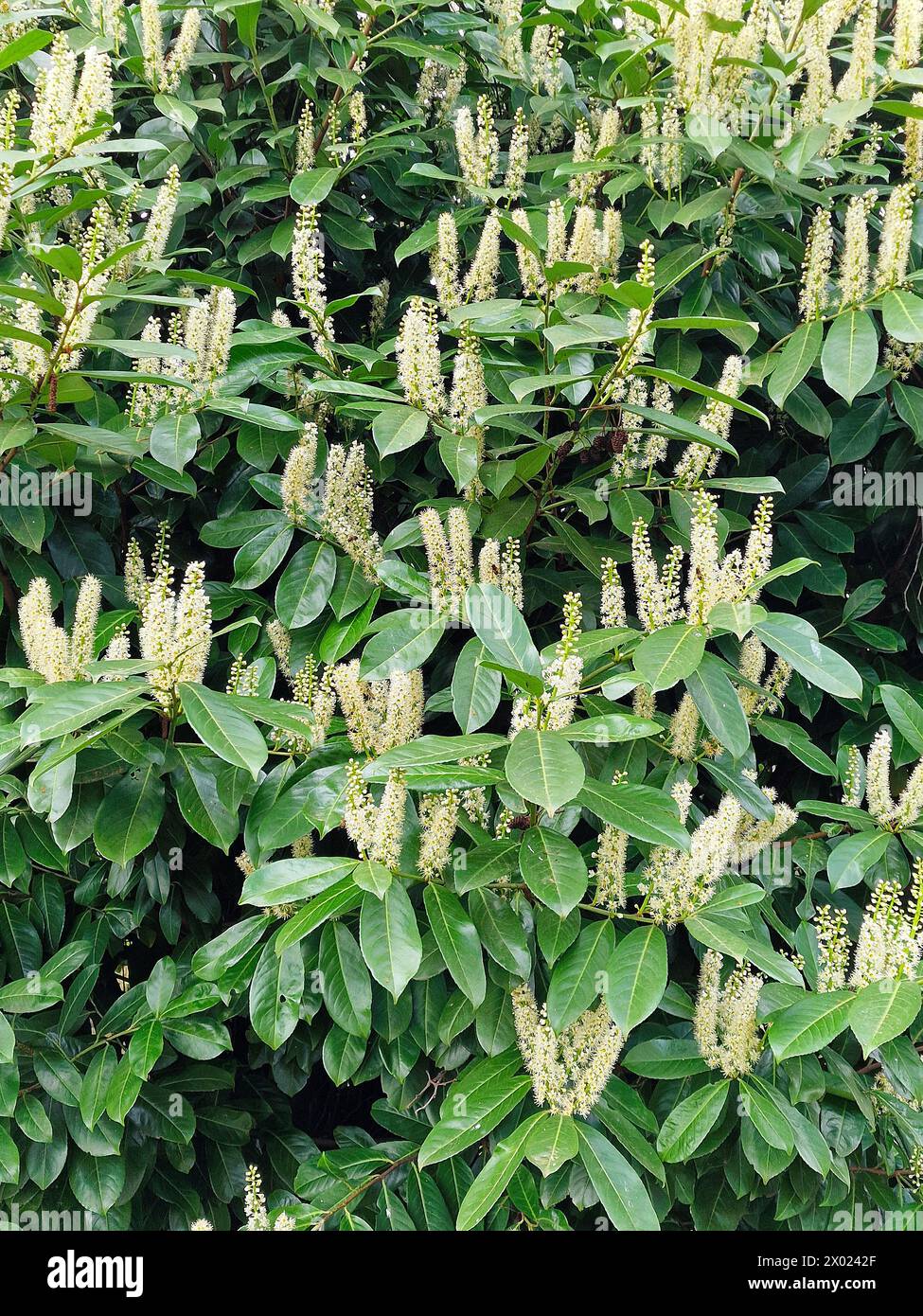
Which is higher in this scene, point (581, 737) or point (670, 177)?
point (670, 177)

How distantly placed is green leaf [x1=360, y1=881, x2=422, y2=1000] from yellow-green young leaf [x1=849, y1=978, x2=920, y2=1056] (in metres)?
0.74

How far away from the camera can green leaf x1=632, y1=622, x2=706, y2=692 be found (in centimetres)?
183

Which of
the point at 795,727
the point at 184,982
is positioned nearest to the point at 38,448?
the point at 184,982

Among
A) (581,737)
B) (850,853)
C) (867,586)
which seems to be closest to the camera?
(581,737)

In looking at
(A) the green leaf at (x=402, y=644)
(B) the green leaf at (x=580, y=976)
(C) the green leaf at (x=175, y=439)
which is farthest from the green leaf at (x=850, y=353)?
(C) the green leaf at (x=175, y=439)

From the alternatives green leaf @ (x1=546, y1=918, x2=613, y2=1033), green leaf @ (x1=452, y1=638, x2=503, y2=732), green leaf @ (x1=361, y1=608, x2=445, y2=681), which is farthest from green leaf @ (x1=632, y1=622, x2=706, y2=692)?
green leaf @ (x1=546, y1=918, x2=613, y2=1033)

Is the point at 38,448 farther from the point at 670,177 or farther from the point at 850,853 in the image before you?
the point at 850,853

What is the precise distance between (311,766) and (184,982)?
1.83ft

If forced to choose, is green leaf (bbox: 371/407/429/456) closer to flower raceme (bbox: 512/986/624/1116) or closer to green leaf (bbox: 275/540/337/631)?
green leaf (bbox: 275/540/337/631)

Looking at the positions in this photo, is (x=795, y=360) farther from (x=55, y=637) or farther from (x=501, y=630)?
(x=55, y=637)

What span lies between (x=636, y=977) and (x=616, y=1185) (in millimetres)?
378

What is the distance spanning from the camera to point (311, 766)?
86.8 inches

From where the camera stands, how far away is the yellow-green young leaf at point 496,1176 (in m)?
1.99

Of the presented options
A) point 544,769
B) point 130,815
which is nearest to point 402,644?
point 544,769
